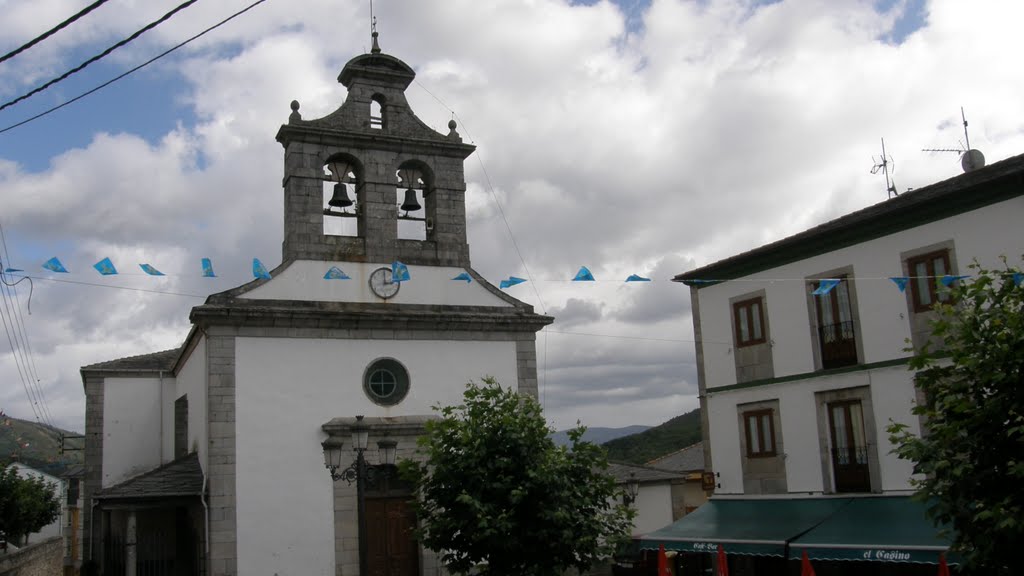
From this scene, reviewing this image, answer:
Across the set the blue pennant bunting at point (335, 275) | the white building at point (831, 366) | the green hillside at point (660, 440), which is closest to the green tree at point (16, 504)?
the blue pennant bunting at point (335, 275)

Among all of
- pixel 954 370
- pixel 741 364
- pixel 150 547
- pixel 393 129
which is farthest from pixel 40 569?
pixel 954 370

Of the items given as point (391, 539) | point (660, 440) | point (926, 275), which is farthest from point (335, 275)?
point (660, 440)

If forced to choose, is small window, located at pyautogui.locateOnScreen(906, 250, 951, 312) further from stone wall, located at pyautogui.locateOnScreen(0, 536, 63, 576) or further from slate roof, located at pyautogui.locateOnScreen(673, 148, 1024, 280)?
stone wall, located at pyautogui.locateOnScreen(0, 536, 63, 576)

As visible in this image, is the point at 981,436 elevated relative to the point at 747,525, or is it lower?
elevated

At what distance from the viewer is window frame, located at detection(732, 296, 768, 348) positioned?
60.1 ft

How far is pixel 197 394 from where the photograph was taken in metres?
20.6

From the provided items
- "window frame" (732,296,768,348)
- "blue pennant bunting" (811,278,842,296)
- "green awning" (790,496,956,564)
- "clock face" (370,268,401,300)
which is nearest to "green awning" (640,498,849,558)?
"green awning" (790,496,956,564)

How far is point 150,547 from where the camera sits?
65.9 feet

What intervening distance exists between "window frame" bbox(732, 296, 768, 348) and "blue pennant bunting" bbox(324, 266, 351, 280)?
750cm

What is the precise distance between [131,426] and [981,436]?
22.6 metres

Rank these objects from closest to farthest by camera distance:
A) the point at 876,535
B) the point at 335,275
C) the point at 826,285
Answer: the point at 876,535
the point at 826,285
the point at 335,275

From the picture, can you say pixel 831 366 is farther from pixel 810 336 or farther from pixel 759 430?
pixel 759 430

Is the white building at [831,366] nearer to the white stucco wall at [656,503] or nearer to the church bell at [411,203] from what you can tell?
the church bell at [411,203]

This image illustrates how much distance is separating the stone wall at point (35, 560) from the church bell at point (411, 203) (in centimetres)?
1245
